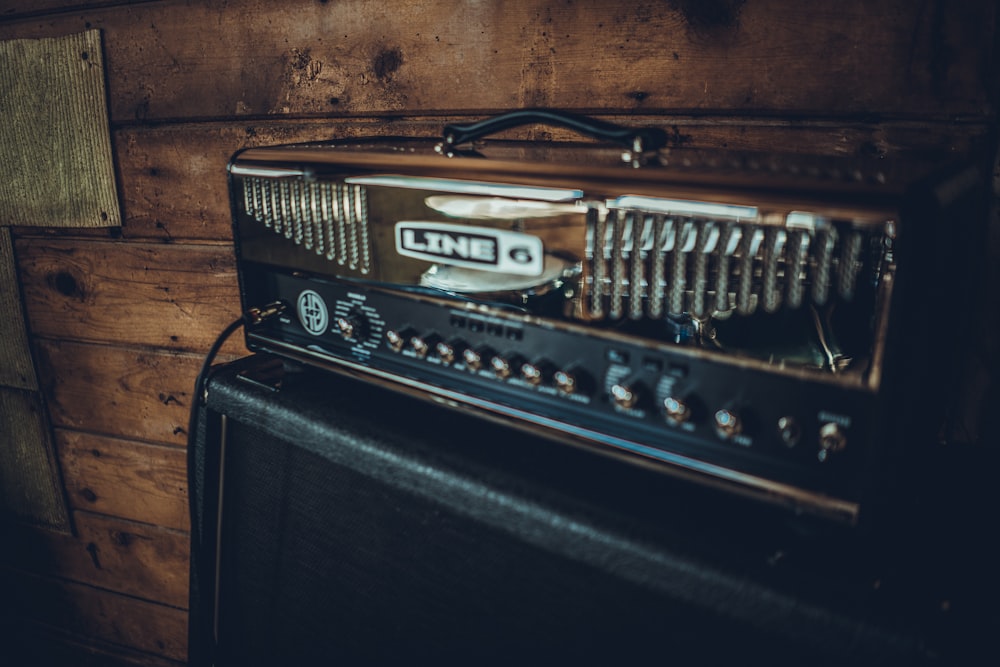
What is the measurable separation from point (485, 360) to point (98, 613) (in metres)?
1.49

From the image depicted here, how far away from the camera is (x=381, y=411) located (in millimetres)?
649

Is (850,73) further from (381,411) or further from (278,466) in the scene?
(278,466)

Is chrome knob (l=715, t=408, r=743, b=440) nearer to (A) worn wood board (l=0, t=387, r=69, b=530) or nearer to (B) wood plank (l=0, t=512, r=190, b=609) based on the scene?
(B) wood plank (l=0, t=512, r=190, b=609)

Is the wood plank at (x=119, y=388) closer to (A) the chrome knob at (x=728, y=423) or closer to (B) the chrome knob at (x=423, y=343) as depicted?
(B) the chrome knob at (x=423, y=343)

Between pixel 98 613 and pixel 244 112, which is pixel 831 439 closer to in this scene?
pixel 244 112

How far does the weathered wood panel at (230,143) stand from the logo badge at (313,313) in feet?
1.38

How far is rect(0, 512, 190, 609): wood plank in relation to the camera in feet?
4.66

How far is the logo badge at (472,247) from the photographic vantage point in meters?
0.51

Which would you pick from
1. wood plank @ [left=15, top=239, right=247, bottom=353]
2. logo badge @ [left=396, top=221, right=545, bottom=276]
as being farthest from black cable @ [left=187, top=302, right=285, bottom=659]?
wood plank @ [left=15, top=239, right=247, bottom=353]

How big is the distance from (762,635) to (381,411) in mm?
375

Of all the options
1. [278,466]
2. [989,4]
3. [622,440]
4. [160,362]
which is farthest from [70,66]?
[989,4]

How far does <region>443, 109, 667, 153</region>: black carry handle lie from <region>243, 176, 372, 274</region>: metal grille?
0.42 ft

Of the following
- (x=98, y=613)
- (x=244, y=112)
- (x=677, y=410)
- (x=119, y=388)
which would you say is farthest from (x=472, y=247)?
(x=98, y=613)

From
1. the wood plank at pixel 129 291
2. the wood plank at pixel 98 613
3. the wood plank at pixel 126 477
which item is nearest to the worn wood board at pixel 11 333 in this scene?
the wood plank at pixel 129 291
